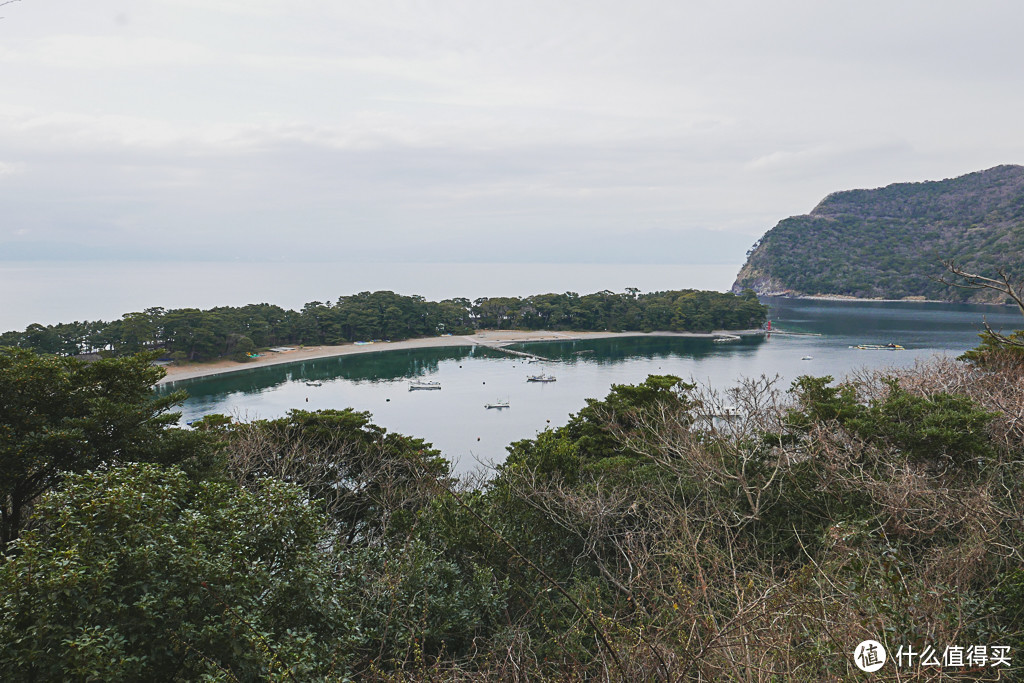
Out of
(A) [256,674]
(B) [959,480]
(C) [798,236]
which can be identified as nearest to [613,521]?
(B) [959,480]

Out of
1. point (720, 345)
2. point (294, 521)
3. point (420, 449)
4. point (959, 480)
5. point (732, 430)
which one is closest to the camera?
point (294, 521)

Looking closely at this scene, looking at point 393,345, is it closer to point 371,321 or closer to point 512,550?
point 371,321

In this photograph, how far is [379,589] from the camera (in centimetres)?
493

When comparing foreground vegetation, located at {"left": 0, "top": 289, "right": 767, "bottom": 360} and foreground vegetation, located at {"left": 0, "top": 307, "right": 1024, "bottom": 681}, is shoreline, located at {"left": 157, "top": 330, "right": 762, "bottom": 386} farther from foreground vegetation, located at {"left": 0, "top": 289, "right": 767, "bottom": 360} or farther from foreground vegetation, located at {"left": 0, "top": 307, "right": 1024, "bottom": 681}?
foreground vegetation, located at {"left": 0, "top": 307, "right": 1024, "bottom": 681}

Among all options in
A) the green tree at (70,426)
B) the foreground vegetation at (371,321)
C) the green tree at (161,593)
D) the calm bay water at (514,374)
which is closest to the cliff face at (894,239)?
the calm bay water at (514,374)

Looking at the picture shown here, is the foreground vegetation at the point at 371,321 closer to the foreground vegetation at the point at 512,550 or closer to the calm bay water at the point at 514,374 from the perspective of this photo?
the calm bay water at the point at 514,374

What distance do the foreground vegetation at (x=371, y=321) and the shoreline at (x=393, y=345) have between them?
0.90 m

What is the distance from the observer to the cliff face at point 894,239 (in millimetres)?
69125

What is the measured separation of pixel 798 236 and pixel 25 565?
100 meters

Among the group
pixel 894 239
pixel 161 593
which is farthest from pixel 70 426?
pixel 894 239

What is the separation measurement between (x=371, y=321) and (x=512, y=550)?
1722 inches

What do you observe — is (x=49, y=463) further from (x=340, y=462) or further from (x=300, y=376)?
(x=300, y=376)

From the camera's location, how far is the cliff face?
6912 cm

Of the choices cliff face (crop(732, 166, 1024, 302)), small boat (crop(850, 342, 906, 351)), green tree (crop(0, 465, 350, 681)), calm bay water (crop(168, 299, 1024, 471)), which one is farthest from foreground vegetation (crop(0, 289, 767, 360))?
green tree (crop(0, 465, 350, 681))
